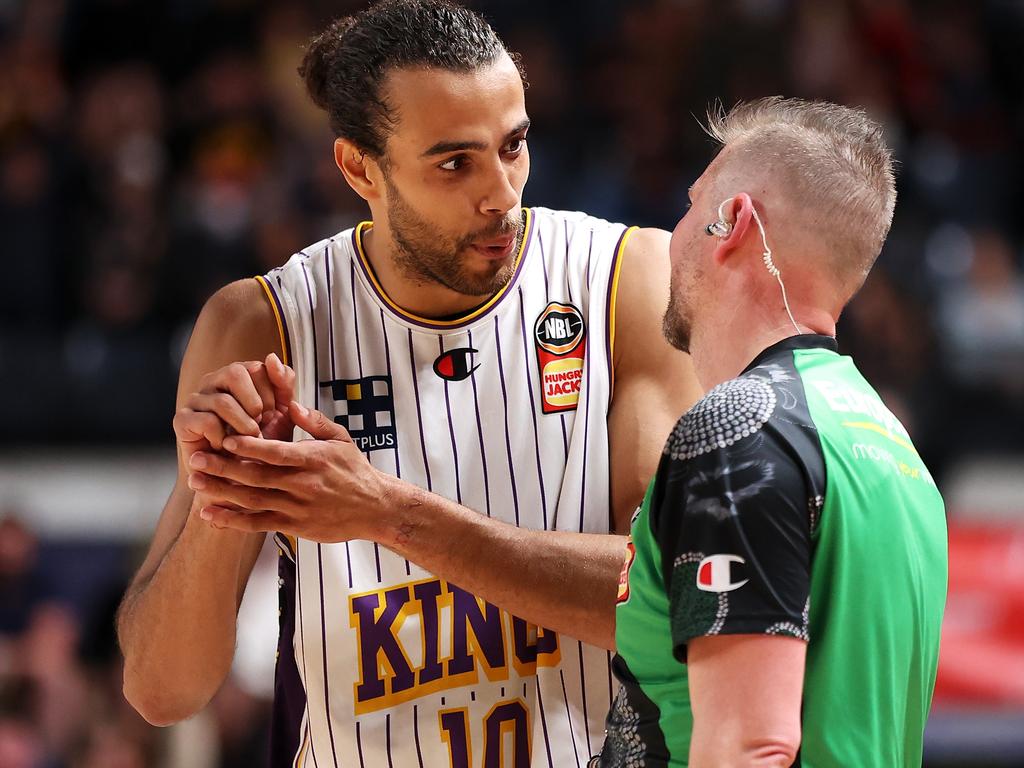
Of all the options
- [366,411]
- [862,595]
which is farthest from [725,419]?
[366,411]

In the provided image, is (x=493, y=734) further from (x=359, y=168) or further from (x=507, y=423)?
(x=359, y=168)

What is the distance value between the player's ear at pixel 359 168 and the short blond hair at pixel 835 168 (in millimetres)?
975

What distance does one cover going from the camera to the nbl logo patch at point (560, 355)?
323cm

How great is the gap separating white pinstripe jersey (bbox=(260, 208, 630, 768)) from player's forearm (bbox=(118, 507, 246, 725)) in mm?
183

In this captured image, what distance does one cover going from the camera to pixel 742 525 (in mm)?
2150

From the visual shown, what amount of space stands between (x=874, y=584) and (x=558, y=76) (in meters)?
7.85

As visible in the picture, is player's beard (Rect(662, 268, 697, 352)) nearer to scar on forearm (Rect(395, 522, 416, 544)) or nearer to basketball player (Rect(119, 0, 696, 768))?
basketball player (Rect(119, 0, 696, 768))

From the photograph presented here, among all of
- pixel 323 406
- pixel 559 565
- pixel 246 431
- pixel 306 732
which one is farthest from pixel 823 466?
pixel 306 732

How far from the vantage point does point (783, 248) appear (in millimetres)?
2461

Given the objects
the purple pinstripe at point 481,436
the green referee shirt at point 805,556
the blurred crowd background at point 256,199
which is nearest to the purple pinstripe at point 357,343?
the purple pinstripe at point 481,436

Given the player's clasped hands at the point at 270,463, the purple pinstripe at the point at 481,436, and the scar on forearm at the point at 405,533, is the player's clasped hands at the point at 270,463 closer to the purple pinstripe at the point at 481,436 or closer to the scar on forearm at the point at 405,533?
the scar on forearm at the point at 405,533

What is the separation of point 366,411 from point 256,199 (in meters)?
5.95

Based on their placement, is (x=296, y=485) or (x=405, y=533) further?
(x=405, y=533)

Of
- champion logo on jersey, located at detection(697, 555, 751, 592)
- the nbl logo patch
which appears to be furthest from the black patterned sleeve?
the nbl logo patch
